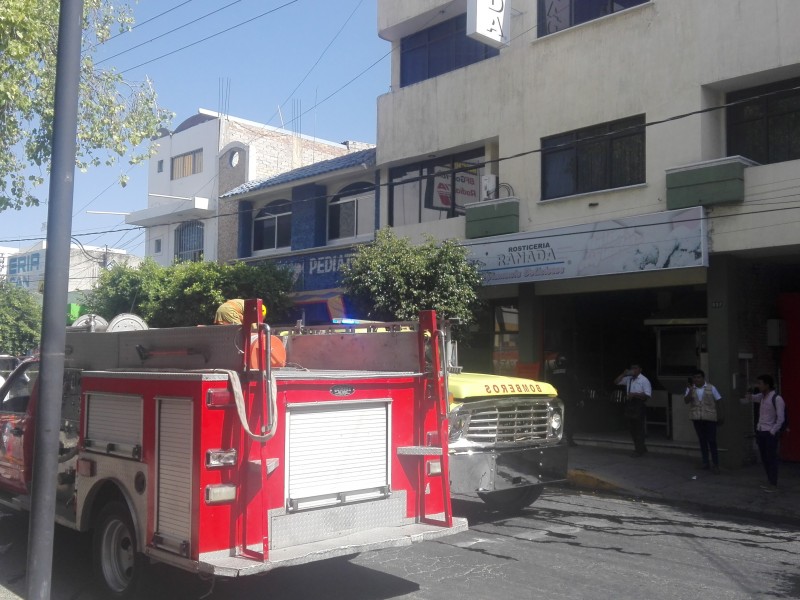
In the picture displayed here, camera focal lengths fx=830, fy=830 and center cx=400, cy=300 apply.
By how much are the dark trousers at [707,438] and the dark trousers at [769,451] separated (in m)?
1.10

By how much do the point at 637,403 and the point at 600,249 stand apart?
2.82 meters

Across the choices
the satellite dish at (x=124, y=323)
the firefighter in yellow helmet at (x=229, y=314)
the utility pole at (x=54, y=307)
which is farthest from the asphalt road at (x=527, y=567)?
the satellite dish at (x=124, y=323)

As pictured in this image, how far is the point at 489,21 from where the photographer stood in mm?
16984

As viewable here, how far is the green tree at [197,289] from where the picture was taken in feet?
67.1

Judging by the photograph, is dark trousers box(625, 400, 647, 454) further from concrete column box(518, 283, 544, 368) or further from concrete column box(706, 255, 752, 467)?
concrete column box(518, 283, 544, 368)

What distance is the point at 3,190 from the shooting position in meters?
13.2

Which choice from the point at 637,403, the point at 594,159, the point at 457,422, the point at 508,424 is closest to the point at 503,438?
the point at 508,424

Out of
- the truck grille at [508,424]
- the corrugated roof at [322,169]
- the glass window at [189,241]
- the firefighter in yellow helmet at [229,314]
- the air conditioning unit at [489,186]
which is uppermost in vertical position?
the corrugated roof at [322,169]

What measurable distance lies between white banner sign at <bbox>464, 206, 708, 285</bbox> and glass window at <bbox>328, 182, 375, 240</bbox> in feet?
15.0

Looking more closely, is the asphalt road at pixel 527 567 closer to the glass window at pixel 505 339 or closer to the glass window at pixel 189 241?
the glass window at pixel 505 339

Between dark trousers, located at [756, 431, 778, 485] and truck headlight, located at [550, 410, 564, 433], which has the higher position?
truck headlight, located at [550, 410, 564, 433]

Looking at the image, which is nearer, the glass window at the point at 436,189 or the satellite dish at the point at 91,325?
the satellite dish at the point at 91,325

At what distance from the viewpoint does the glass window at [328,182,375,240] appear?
2134 centimetres

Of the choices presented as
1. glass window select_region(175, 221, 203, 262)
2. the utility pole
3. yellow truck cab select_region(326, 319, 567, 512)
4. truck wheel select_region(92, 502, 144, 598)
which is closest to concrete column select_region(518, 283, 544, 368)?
yellow truck cab select_region(326, 319, 567, 512)
